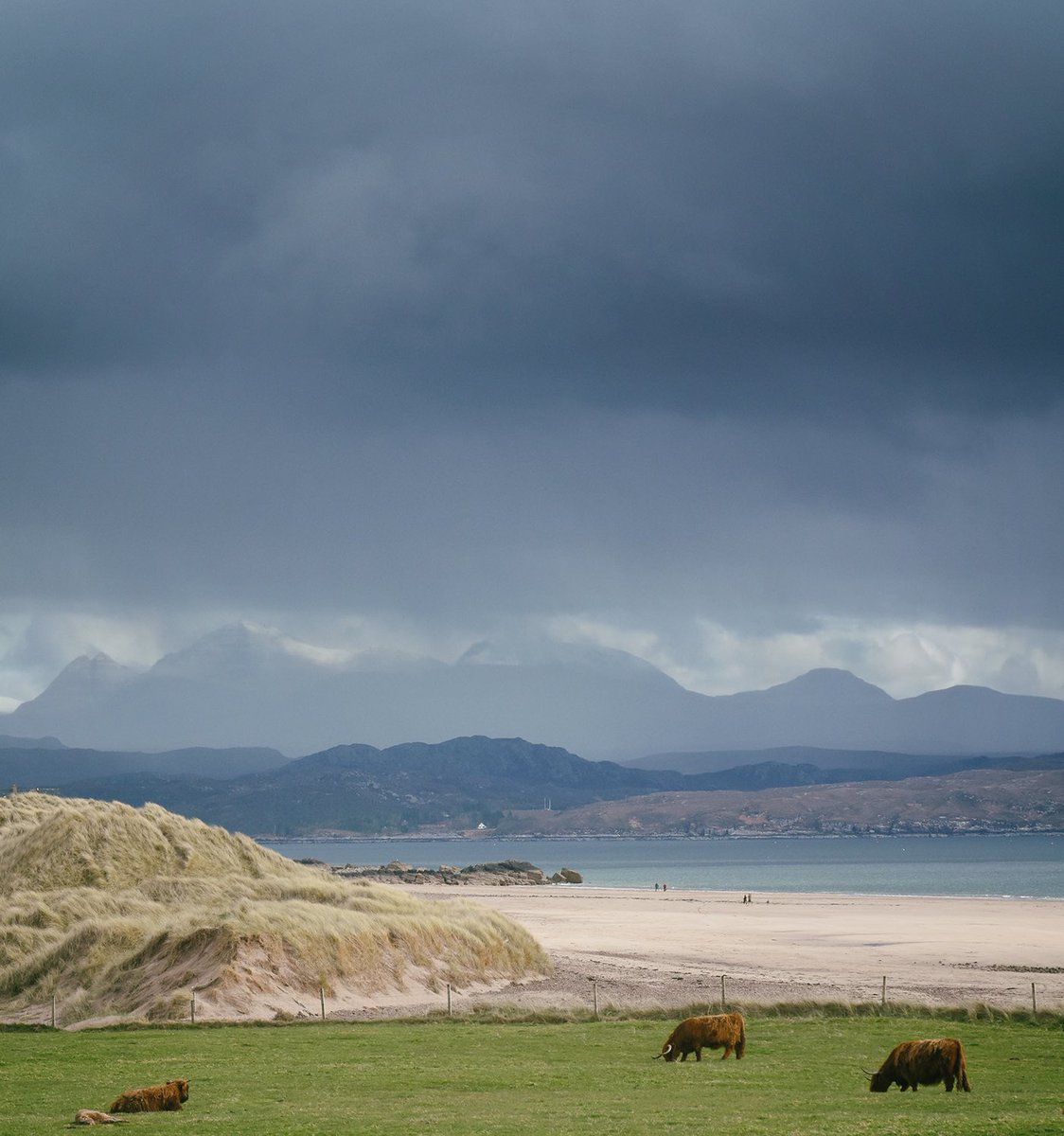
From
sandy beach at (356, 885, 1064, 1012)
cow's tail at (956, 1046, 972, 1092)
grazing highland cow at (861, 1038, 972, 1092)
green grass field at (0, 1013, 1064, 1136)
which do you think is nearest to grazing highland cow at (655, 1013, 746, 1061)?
green grass field at (0, 1013, 1064, 1136)

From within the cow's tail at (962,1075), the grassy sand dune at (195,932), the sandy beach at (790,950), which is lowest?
the sandy beach at (790,950)

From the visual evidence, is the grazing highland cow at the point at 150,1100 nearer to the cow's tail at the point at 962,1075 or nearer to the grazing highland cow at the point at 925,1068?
the grazing highland cow at the point at 925,1068

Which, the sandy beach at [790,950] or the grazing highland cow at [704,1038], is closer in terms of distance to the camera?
the grazing highland cow at [704,1038]

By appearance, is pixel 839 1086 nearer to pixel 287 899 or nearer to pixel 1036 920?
pixel 287 899

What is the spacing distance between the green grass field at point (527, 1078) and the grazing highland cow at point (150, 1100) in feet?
1.50

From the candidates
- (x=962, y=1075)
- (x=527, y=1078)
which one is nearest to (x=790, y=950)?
(x=527, y=1078)

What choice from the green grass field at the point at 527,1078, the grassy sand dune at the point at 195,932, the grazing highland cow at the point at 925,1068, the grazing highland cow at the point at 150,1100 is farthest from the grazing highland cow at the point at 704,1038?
the grassy sand dune at the point at 195,932

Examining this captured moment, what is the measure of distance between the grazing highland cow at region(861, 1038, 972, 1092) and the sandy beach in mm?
12391

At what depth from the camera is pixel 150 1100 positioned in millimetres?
18141

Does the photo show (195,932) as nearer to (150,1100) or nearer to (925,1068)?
(150,1100)

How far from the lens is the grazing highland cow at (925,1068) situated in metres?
19.1

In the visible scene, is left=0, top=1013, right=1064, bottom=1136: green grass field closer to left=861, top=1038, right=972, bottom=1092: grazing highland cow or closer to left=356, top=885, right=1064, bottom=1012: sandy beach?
left=861, top=1038, right=972, bottom=1092: grazing highland cow

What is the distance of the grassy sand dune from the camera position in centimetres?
3434

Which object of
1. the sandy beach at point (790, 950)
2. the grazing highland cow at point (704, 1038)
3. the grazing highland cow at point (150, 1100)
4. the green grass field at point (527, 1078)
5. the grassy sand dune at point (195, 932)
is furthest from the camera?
the sandy beach at point (790, 950)
